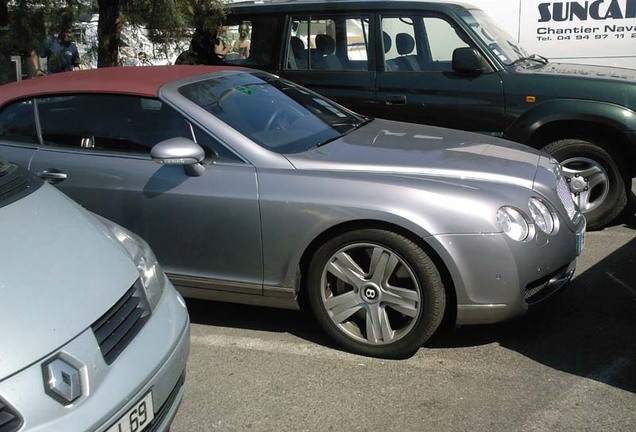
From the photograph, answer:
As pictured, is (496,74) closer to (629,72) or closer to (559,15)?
(629,72)

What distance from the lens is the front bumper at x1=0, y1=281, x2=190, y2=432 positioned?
198cm

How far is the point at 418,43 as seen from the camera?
6379 mm

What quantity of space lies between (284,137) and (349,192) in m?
0.76

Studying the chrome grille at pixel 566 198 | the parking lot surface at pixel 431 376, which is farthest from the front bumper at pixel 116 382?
the chrome grille at pixel 566 198

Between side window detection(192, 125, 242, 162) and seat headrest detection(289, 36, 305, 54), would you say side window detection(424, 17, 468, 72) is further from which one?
side window detection(192, 125, 242, 162)

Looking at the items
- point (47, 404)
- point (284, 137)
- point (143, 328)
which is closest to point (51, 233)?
point (143, 328)

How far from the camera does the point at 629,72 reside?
636 cm

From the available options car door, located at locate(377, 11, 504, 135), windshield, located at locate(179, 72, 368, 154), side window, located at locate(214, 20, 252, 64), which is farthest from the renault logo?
side window, located at locate(214, 20, 252, 64)

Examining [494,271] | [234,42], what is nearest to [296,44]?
[234,42]

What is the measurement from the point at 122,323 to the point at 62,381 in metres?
0.40

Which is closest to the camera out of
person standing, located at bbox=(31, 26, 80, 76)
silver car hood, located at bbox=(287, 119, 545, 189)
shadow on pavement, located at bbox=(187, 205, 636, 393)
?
shadow on pavement, located at bbox=(187, 205, 636, 393)

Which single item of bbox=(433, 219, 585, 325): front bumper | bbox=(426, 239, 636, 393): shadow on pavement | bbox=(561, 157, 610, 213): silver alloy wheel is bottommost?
bbox=(426, 239, 636, 393): shadow on pavement

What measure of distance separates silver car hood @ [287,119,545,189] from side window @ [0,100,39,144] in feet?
5.88

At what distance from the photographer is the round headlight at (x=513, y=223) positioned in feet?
11.3
